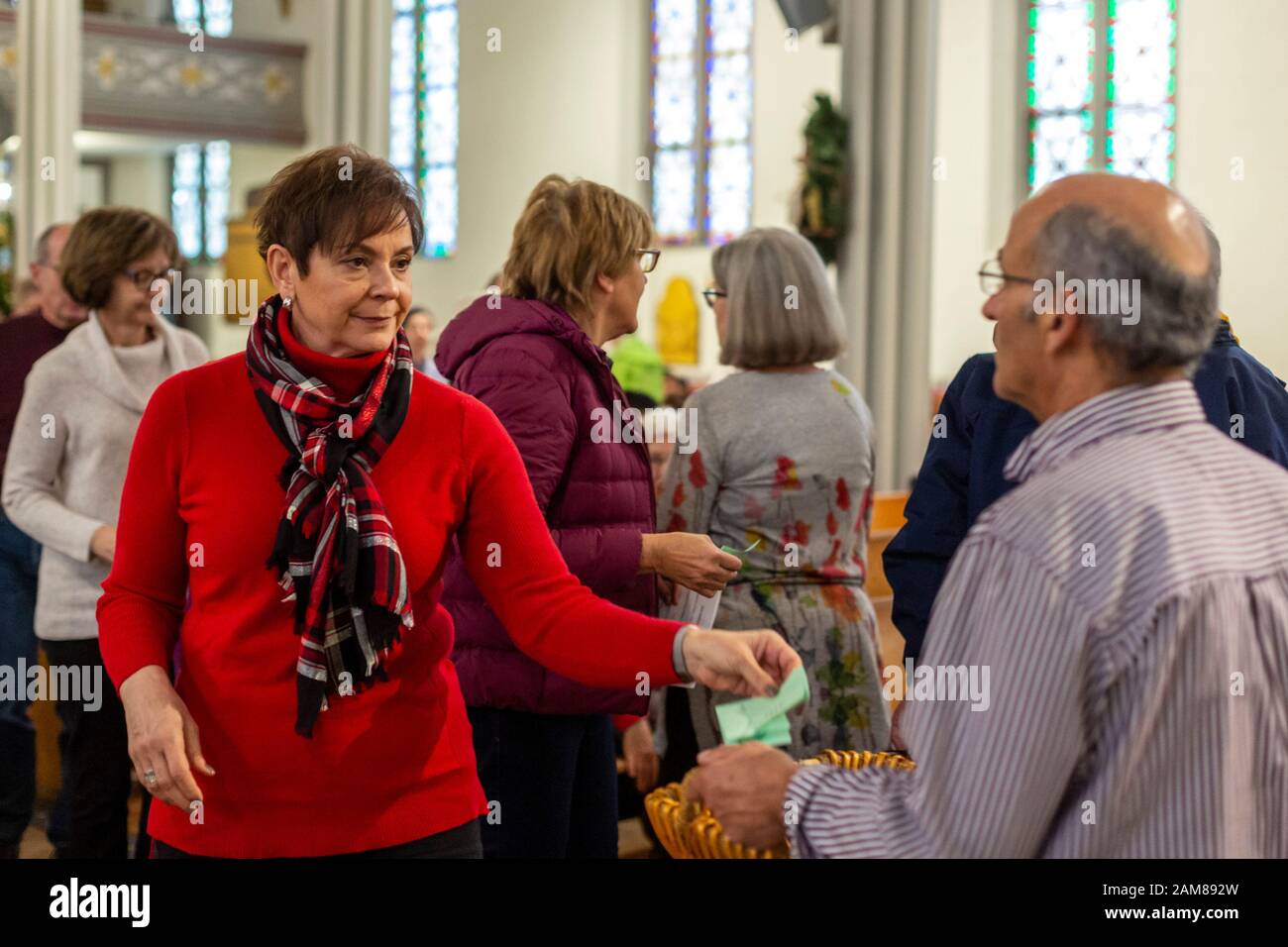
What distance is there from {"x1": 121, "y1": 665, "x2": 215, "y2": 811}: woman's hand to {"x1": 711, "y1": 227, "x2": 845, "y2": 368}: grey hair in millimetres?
1768

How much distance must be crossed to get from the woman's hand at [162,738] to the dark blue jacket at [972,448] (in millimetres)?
1204

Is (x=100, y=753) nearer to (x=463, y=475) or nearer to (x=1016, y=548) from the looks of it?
(x=463, y=475)

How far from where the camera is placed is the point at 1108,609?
1.45 meters

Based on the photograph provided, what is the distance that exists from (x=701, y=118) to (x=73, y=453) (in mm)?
10491

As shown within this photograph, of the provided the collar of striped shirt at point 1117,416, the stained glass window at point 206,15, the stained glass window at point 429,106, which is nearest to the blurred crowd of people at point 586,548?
the collar of striped shirt at point 1117,416

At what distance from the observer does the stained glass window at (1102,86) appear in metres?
10.7

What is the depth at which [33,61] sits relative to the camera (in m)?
10.5

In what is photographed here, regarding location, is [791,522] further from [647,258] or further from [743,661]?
[743,661]

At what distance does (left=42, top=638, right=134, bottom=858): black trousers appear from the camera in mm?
3652

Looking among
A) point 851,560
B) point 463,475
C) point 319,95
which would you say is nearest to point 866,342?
point 851,560

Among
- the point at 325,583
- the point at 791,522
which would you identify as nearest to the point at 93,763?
the point at 791,522

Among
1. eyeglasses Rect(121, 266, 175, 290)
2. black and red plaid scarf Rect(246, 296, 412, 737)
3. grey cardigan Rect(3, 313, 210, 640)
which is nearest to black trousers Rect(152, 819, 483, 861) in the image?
black and red plaid scarf Rect(246, 296, 412, 737)
